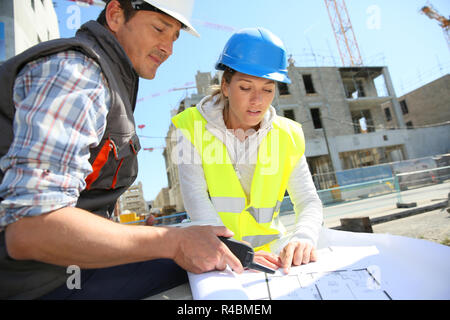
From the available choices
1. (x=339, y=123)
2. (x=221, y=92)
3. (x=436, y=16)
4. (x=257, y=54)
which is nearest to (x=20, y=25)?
(x=221, y=92)

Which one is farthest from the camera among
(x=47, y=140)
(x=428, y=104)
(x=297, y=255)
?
(x=428, y=104)

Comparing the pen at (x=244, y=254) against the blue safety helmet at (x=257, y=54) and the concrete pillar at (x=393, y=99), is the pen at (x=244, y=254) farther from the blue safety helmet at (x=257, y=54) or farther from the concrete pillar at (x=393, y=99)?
the concrete pillar at (x=393, y=99)

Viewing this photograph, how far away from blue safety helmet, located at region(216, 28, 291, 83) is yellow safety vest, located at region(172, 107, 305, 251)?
0.43 metres

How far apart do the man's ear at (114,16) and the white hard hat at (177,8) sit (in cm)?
9

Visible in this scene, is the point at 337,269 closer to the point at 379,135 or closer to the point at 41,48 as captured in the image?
the point at 41,48

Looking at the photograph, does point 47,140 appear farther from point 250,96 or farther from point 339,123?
point 339,123

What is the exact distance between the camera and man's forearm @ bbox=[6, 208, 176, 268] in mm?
679

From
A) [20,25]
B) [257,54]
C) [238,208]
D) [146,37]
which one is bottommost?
[238,208]

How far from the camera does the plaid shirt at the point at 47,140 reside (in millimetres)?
671

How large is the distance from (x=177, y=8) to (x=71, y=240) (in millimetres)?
1328

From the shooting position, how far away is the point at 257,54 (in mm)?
2078

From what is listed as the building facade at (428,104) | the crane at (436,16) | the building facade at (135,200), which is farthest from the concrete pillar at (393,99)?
the building facade at (135,200)

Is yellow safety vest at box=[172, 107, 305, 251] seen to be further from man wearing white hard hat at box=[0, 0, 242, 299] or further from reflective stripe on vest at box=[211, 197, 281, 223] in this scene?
man wearing white hard hat at box=[0, 0, 242, 299]
